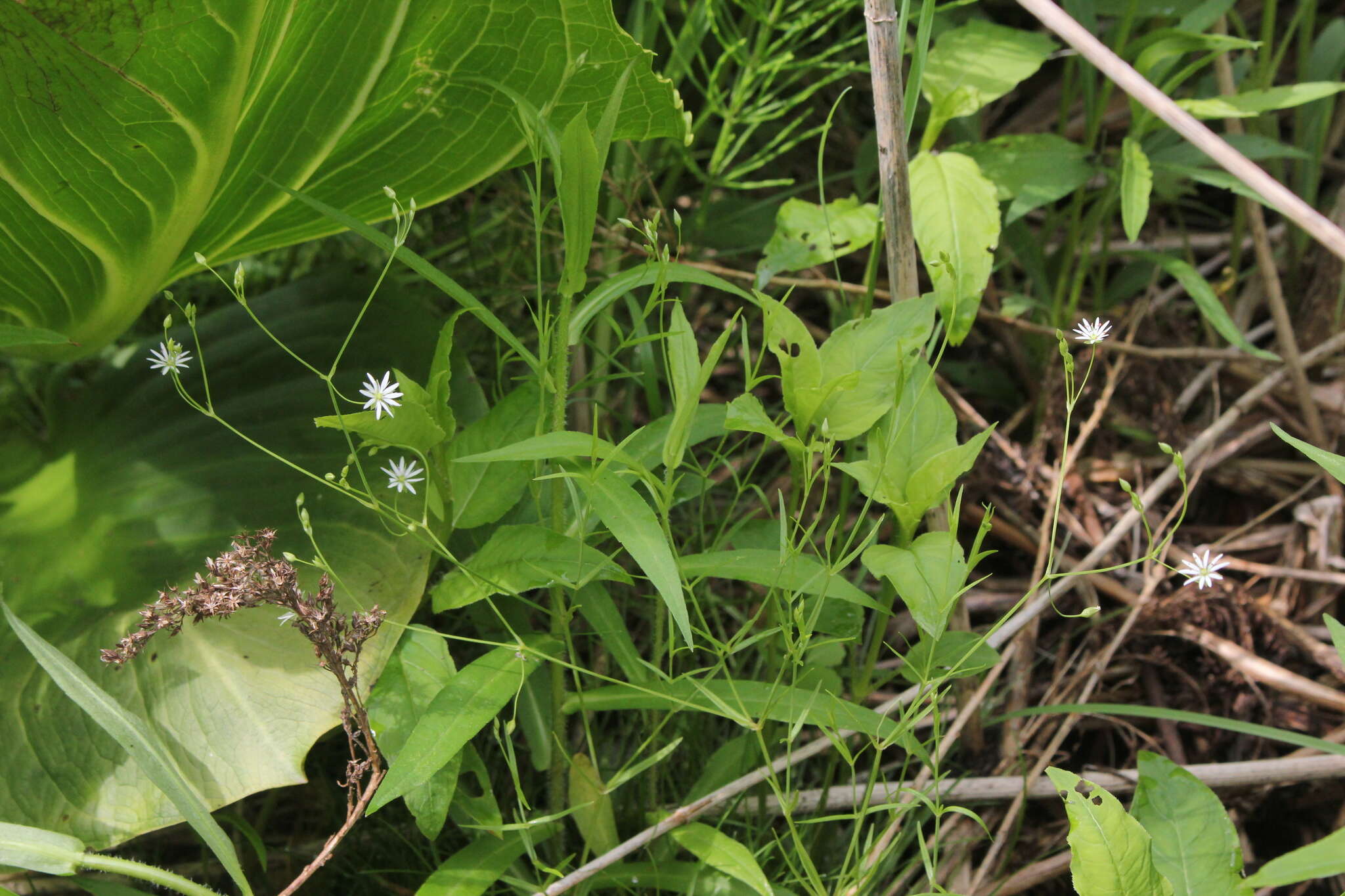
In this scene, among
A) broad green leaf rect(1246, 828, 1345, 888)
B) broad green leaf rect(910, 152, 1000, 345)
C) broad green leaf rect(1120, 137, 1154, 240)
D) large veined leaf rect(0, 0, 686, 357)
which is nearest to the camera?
broad green leaf rect(1246, 828, 1345, 888)

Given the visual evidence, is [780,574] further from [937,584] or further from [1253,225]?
[1253,225]

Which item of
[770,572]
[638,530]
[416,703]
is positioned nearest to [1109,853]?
[770,572]

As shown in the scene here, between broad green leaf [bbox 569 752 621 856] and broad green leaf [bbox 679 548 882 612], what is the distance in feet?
0.81

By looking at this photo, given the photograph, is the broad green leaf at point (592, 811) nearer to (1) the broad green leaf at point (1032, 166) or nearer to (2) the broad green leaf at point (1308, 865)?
(2) the broad green leaf at point (1308, 865)

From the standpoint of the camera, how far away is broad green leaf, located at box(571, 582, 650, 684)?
1126 mm

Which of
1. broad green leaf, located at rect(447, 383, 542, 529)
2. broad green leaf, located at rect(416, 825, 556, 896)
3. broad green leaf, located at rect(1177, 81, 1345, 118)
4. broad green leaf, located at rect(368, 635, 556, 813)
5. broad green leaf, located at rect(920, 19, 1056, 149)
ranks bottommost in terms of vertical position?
broad green leaf, located at rect(416, 825, 556, 896)

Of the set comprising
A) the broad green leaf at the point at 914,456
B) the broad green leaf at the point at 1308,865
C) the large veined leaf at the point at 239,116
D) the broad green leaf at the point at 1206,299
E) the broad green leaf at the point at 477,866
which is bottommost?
the broad green leaf at the point at 477,866

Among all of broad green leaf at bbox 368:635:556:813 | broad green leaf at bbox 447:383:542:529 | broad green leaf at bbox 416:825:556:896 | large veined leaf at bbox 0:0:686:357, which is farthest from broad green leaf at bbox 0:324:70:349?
broad green leaf at bbox 416:825:556:896

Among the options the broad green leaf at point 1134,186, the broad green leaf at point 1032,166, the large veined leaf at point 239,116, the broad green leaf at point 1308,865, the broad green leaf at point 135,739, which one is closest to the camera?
the broad green leaf at point 1308,865

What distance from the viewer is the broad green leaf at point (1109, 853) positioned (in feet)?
3.06

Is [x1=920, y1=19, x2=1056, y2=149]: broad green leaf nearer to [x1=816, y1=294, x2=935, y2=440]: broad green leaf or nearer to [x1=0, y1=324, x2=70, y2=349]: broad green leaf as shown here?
[x1=816, y1=294, x2=935, y2=440]: broad green leaf

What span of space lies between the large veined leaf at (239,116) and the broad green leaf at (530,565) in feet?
1.35

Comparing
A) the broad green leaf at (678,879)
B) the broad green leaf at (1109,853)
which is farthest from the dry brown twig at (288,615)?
the broad green leaf at (1109,853)

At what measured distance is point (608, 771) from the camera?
54.1 inches
